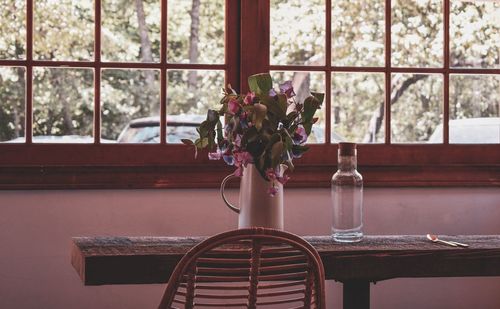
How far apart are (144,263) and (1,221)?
1466 millimetres

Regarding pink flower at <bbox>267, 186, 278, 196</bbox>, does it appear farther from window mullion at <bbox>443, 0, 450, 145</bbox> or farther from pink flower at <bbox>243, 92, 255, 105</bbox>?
window mullion at <bbox>443, 0, 450, 145</bbox>

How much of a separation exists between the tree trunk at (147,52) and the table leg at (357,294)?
1632mm

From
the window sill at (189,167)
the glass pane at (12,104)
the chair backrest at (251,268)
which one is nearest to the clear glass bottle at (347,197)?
A: the chair backrest at (251,268)

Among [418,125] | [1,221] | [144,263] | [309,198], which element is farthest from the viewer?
[418,125]

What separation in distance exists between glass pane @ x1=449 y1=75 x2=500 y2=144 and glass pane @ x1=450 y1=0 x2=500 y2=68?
83mm

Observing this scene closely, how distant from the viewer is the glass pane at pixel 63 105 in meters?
3.72

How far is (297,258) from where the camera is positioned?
209cm

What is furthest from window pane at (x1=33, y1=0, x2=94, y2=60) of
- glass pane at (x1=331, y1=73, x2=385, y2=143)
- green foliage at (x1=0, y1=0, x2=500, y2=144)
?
glass pane at (x1=331, y1=73, x2=385, y2=143)

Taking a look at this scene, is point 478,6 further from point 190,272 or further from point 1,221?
point 190,272

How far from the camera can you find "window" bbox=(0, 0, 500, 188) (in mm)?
3693

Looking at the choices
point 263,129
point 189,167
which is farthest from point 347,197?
point 189,167

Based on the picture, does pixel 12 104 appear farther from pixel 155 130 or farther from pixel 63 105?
pixel 155 130

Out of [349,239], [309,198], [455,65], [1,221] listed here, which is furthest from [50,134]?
[455,65]

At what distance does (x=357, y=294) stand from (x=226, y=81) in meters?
1.47
